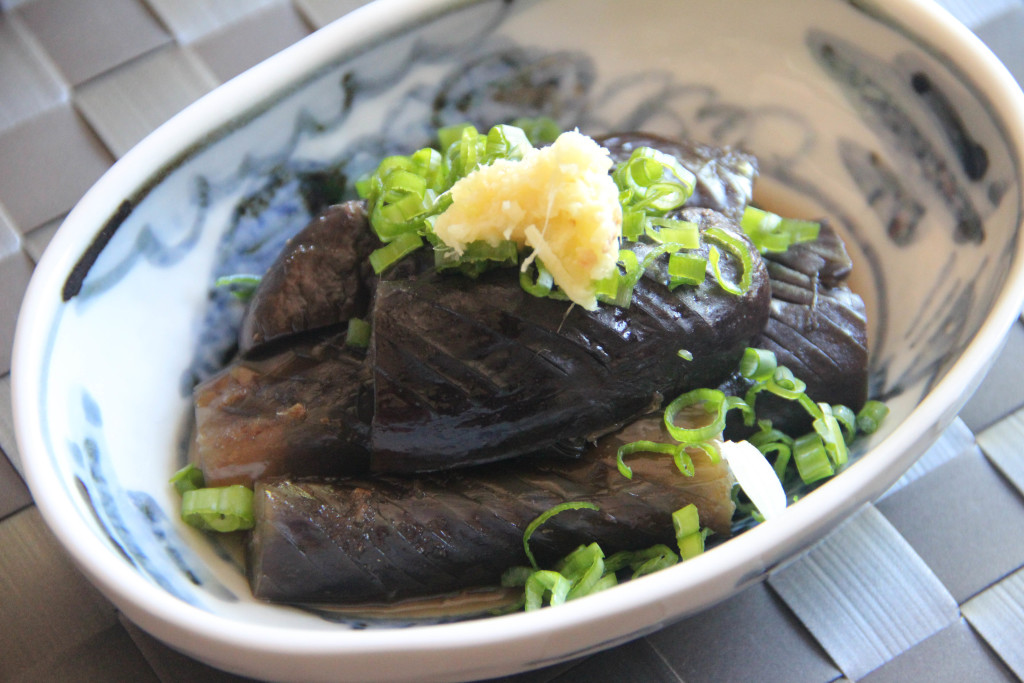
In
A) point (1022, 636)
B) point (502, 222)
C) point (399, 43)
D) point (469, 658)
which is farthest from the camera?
point (399, 43)

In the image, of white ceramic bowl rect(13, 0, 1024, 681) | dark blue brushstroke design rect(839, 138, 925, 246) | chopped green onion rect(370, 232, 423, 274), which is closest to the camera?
white ceramic bowl rect(13, 0, 1024, 681)

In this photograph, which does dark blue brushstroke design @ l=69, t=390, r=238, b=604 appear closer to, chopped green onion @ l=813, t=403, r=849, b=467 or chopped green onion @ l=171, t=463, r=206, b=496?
chopped green onion @ l=171, t=463, r=206, b=496

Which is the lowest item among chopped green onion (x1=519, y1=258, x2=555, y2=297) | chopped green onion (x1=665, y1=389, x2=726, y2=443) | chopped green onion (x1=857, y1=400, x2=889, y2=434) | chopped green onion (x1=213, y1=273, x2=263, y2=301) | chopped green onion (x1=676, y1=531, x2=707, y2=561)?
chopped green onion (x1=857, y1=400, x2=889, y2=434)

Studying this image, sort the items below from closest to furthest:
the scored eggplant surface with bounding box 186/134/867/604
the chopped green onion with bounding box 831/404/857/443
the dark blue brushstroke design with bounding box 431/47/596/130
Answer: the scored eggplant surface with bounding box 186/134/867/604, the chopped green onion with bounding box 831/404/857/443, the dark blue brushstroke design with bounding box 431/47/596/130

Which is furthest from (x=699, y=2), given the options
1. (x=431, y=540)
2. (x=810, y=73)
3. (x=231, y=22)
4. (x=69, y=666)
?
(x=69, y=666)

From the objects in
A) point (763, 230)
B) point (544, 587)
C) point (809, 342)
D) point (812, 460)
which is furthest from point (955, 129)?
point (544, 587)

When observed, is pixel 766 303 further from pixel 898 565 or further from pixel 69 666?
Answer: pixel 69 666

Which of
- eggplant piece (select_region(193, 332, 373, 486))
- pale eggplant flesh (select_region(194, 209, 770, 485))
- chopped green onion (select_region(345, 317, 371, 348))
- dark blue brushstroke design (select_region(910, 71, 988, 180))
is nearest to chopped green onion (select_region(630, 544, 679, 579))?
pale eggplant flesh (select_region(194, 209, 770, 485))
